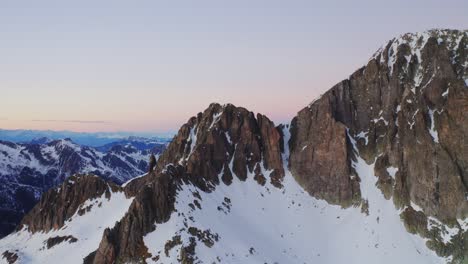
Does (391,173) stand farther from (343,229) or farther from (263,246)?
(263,246)

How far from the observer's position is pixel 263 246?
135 meters

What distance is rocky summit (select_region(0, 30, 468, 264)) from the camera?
129625 mm

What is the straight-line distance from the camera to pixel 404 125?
156 metres

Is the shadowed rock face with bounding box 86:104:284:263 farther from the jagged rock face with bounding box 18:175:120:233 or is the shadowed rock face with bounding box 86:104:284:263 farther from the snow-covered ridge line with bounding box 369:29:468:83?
the snow-covered ridge line with bounding box 369:29:468:83

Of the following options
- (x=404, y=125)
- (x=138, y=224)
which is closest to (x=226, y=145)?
(x=138, y=224)

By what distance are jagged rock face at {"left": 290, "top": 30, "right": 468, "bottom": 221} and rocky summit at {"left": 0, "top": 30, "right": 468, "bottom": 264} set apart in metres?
0.39

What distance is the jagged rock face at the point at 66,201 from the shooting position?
536 ft

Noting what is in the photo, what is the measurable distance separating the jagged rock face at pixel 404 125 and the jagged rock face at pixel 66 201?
2796 inches

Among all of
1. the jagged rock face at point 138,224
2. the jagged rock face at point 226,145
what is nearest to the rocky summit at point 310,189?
the jagged rock face at point 138,224

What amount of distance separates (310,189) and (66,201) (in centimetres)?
8805

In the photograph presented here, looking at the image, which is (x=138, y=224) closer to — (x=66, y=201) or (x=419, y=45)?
(x=66, y=201)

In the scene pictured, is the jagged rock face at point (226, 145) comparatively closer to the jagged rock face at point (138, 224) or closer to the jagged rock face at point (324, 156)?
the jagged rock face at point (324, 156)

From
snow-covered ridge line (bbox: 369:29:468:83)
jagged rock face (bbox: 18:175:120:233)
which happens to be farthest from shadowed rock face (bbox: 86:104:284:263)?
snow-covered ridge line (bbox: 369:29:468:83)

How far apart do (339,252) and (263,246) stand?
2318cm
